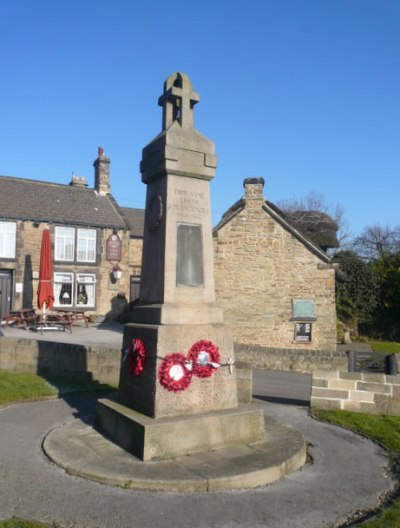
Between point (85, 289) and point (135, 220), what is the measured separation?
7.84 metres

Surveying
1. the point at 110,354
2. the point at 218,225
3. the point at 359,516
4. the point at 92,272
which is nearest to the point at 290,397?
the point at 110,354

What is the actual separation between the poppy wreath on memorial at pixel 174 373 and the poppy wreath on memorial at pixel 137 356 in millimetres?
365

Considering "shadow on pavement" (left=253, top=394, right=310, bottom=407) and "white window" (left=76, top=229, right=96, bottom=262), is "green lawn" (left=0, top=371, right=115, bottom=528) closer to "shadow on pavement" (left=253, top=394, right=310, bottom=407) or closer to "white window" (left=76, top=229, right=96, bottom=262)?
"shadow on pavement" (left=253, top=394, right=310, bottom=407)

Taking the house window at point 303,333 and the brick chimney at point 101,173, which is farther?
the brick chimney at point 101,173

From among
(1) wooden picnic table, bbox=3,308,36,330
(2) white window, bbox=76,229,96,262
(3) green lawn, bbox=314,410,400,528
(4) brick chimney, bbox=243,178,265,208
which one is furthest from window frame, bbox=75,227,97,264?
(3) green lawn, bbox=314,410,400,528

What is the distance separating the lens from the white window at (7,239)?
25.5m

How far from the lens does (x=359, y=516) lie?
14.1 ft

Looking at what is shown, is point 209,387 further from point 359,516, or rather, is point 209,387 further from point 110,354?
point 110,354

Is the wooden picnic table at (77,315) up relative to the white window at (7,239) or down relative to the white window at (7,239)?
down

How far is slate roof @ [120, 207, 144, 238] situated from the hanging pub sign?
108cm

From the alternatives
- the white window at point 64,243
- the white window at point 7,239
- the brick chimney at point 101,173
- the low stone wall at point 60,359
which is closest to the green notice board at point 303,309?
the low stone wall at point 60,359

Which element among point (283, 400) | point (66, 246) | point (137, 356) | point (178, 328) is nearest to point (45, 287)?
point (66, 246)

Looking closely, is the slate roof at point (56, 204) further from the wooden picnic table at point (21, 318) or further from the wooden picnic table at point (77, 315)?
the wooden picnic table at point (21, 318)

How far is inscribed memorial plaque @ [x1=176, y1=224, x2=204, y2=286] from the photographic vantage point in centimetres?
633
